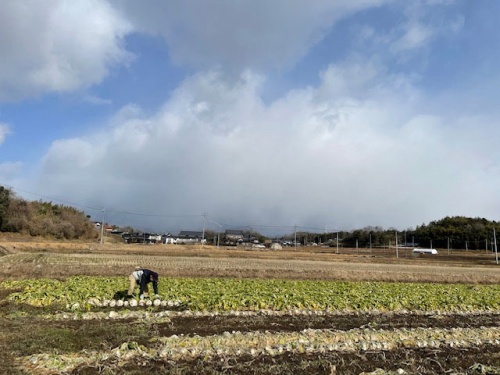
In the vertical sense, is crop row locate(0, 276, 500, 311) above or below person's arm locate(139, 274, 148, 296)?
below

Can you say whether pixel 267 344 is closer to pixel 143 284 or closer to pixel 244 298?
pixel 244 298

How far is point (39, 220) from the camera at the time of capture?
78.1 meters

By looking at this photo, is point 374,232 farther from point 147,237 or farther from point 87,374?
point 87,374

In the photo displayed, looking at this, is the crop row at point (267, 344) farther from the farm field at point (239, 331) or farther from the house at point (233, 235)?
the house at point (233, 235)

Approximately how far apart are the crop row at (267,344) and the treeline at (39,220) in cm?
7575

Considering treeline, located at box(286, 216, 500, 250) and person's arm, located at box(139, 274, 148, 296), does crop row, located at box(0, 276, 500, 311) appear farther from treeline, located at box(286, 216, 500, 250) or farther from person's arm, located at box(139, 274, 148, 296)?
treeline, located at box(286, 216, 500, 250)

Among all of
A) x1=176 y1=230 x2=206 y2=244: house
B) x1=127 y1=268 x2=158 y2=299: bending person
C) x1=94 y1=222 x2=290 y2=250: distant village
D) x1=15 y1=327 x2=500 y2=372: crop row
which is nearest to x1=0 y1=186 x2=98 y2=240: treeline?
x1=94 y1=222 x2=290 y2=250: distant village

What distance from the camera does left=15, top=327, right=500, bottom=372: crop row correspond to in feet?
27.7

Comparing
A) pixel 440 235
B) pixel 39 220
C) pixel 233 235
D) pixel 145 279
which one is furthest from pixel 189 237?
pixel 145 279

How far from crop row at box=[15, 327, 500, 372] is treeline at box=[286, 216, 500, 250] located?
344 feet

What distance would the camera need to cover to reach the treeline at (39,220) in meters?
73.6

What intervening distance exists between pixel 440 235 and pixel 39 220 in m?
118

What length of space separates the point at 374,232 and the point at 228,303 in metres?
131

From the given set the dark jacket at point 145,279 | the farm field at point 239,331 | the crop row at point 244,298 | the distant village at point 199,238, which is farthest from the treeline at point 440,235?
the dark jacket at point 145,279
